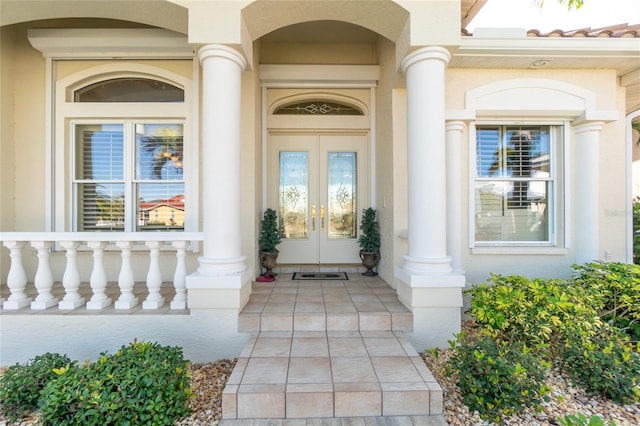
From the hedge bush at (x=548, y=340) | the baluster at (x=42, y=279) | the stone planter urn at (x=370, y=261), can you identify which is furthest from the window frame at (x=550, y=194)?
the baluster at (x=42, y=279)

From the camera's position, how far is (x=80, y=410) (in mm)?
1897

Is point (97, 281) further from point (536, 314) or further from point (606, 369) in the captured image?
point (606, 369)

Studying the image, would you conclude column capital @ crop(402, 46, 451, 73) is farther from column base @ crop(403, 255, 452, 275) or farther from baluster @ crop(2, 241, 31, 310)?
baluster @ crop(2, 241, 31, 310)

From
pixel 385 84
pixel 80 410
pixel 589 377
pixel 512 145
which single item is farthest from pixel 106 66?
pixel 589 377

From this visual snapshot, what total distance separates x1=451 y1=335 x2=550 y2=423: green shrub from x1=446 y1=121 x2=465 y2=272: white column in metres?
1.64

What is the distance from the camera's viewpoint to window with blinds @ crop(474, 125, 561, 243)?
4094mm

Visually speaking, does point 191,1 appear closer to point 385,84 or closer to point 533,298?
point 385,84

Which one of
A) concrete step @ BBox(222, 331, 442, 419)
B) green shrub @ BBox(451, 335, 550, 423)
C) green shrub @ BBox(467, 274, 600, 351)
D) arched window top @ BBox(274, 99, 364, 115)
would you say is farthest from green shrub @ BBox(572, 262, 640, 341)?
arched window top @ BBox(274, 99, 364, 115)

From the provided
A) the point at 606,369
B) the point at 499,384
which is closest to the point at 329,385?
the point at 499,384

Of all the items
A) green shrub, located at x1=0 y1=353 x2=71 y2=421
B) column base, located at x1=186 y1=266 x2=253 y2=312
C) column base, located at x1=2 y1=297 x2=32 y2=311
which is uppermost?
column base, located at x1=186 y1=266 x2=253 y2=312

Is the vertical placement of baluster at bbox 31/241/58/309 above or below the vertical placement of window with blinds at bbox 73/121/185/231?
below

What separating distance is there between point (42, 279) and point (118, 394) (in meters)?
1.90

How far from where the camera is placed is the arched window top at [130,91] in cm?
421

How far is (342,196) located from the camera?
5113mm
